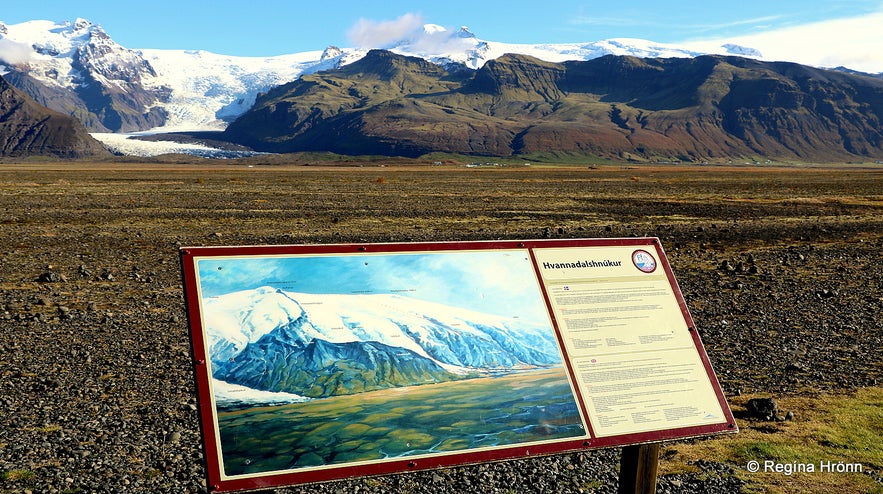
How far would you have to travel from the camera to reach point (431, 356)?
710 cm

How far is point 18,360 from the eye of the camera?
13516mm

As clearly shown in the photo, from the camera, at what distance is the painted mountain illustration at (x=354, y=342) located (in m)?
6.53

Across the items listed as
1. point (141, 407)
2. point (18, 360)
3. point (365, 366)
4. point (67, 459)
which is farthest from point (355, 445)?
point (18, 360)

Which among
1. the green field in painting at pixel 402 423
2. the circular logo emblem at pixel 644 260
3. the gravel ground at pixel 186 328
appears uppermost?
the circular logo emblem at pixel 644 260

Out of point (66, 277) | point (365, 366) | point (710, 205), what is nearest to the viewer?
point (365, 366)

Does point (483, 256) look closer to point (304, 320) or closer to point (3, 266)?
point (304, 320)

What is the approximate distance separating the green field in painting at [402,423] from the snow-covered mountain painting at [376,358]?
0.01 m

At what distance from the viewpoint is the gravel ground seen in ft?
30.4

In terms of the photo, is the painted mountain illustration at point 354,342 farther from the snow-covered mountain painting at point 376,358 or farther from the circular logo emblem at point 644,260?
the circular logo emblem at point 644,260

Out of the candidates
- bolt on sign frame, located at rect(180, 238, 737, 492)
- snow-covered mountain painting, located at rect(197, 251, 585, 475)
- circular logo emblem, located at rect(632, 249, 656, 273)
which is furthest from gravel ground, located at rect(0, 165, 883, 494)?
circular logo emblem, located at rect(632, 249, 656, 273)

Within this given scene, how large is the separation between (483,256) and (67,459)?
620 cm

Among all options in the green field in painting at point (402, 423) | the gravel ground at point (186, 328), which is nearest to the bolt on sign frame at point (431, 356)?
the green field in painting at point (402, 423)

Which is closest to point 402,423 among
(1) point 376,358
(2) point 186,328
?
(1) point 376,358

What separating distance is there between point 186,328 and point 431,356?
11295 mm
